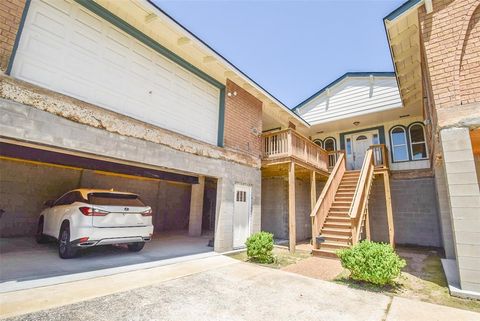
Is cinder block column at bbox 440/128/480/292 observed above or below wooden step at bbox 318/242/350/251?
above

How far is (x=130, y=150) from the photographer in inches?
243

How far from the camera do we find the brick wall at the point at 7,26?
173 inches

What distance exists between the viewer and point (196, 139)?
320 inches

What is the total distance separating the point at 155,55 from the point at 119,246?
21.2ft

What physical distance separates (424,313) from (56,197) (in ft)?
39.3

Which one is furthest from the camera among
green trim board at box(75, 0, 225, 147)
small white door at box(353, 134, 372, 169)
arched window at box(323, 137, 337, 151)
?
arched window at box(323, 137, 337, 151)

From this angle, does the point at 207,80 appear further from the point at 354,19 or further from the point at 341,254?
the point at 341,254

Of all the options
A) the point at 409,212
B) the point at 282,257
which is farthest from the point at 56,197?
the point at 409,212

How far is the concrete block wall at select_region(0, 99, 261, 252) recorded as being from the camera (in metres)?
4.46

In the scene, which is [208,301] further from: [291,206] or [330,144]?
[330,144]

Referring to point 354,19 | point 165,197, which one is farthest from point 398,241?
point 165,197

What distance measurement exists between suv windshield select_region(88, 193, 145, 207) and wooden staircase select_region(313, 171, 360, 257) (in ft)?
20.5

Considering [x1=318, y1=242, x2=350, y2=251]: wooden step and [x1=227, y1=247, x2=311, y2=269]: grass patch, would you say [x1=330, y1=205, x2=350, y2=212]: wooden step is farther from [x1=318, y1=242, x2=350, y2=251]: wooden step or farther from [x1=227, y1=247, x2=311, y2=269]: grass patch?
[x1=227, y1=247, x2=311, y2=269]: grass patch

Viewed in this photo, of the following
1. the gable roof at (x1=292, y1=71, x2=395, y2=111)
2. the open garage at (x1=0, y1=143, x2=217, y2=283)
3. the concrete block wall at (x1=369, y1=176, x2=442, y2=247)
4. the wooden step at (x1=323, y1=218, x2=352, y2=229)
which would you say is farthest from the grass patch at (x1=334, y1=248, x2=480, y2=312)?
the gable roof at (x1=292, y1=71, x2=395, y2=111)
